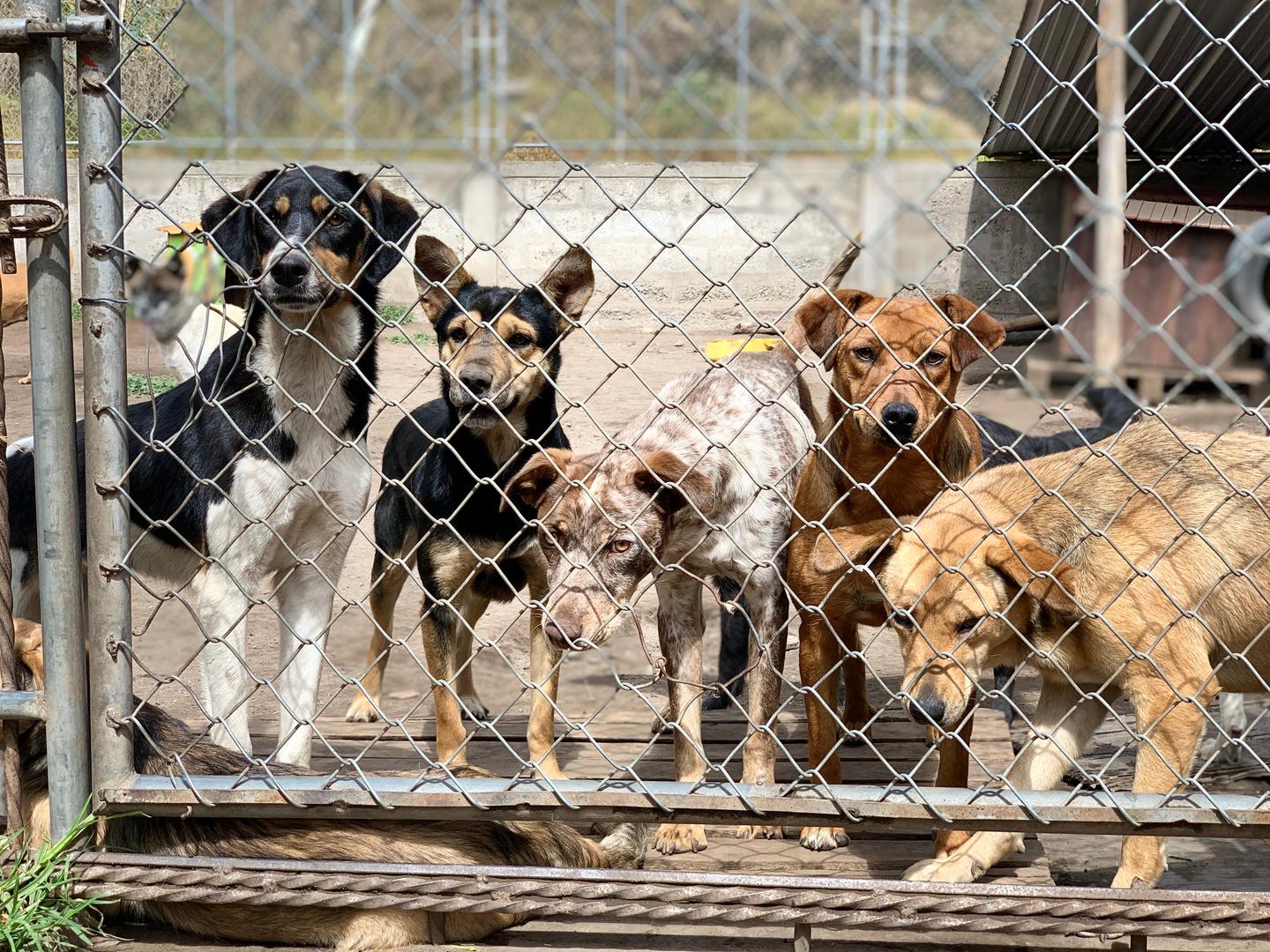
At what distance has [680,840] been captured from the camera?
4074 mm

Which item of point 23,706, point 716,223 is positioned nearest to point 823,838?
point 23,706

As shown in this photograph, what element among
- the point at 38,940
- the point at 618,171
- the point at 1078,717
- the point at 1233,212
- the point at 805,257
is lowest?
the point at 38,940

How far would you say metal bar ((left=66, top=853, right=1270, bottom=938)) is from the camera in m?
2.79

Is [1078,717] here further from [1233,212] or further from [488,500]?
[1233,212]

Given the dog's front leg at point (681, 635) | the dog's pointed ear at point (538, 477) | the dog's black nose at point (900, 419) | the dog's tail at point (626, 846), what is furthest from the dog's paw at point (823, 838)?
the dog's pointed ear at point (538, 477)

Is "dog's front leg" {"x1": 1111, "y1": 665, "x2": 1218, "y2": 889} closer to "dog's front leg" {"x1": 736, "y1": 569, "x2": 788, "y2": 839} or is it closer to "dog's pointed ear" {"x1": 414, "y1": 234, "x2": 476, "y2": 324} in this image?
"dog's front leg" {"x1": 736, "y1": 569, "x2": 788, "y2": 839}

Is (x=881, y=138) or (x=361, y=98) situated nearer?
(x=881, y=138)

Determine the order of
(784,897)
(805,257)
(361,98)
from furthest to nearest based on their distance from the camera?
(805,257)
(784,897)
(361,98)

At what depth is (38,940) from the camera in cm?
286

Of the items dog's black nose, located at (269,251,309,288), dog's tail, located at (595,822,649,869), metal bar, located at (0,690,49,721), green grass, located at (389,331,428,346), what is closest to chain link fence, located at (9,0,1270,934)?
dog's black nose, located at (269,251,309,288)

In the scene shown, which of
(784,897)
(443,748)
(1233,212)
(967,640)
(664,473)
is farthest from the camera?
(1233,212)

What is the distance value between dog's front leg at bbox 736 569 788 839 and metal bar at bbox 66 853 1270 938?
1.25 meters

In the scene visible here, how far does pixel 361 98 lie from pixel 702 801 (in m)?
1.73

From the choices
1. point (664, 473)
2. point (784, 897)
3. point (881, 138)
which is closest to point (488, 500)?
point (664, 473)
